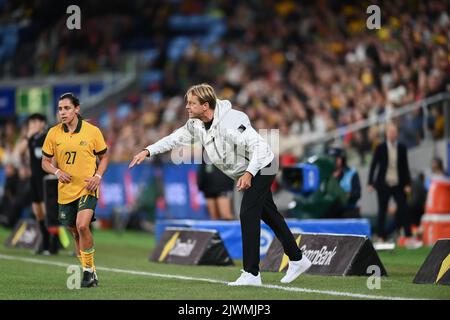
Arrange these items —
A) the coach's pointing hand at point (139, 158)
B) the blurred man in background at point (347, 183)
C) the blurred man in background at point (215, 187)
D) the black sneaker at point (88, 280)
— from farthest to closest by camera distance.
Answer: the blurred man in background at point (215, 187) → the blurred man in background at point (347, 183) → the black sneaker at point (88, 280) → the coach's pointing hand at point (139, 158)

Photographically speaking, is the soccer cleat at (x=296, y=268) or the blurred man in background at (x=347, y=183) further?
the blurred man in background at (x=347, y=183)

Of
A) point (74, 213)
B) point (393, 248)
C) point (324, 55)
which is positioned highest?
point (324, 55)

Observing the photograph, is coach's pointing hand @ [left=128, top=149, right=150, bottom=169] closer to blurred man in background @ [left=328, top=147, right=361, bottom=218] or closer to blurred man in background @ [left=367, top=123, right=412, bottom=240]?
blurred man in background @ [left=328, top=147, right=361, bottom=218]

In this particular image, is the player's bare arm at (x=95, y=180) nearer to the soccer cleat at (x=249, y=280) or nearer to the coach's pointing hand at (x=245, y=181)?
the coach's pointing hand at (x=245, y=181)

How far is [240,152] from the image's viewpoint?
11.4 metres

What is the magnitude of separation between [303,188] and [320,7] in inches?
467

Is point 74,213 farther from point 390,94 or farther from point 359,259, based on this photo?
point 390,94

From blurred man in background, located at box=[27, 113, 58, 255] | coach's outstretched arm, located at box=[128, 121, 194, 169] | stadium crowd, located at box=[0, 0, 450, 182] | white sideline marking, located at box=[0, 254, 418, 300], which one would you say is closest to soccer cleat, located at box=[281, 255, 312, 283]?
white sideline marking, located at box=[0, 254, 418, 300]

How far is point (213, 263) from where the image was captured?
15023 mm

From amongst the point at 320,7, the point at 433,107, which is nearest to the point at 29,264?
the point at 433,107

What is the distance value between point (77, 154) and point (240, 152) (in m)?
1.74

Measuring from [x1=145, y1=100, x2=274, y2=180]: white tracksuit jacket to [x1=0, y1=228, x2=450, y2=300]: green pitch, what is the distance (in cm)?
125

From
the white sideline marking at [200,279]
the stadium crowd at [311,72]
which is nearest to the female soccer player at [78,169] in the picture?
the white sideline marking at [200,279]

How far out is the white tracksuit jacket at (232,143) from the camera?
11.2 meters
